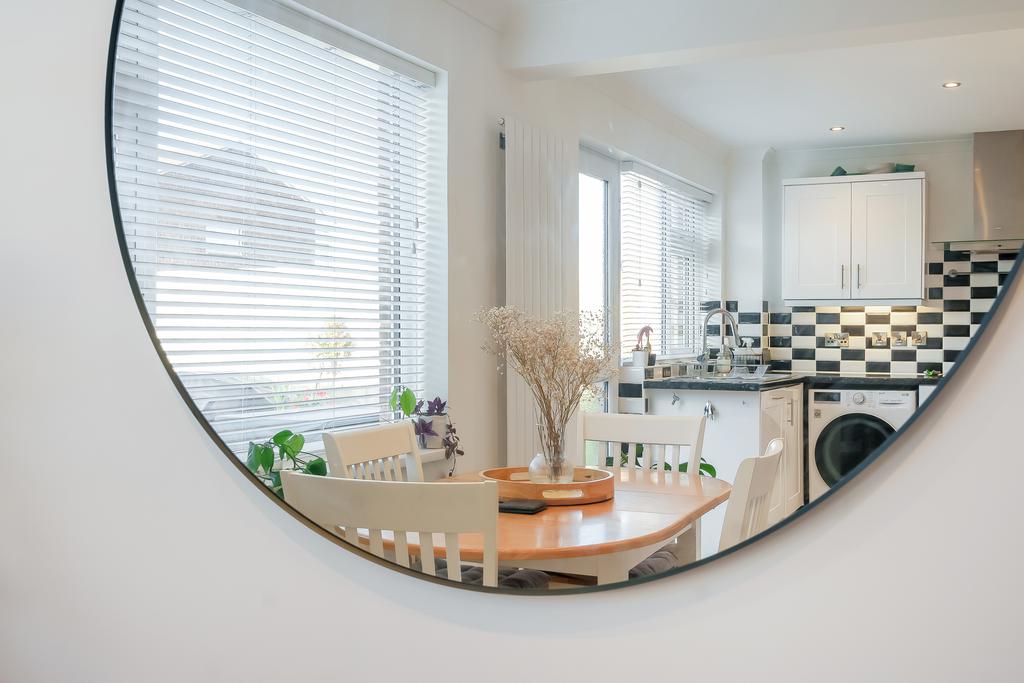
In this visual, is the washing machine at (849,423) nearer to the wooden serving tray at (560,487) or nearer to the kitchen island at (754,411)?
the kitchen island at (754,411)

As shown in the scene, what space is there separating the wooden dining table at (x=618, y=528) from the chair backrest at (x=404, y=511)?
22 mm

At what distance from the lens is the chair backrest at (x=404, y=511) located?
1016mm

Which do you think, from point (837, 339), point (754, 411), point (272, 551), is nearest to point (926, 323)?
point (837, 339)

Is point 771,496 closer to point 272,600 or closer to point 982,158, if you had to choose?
point 982,158

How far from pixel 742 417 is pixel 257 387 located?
0.73 metres

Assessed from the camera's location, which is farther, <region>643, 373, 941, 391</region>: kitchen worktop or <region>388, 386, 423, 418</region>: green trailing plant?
<region>388, 386, 423, 418</region>: green trailing plant

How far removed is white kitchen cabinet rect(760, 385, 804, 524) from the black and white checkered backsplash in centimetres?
4

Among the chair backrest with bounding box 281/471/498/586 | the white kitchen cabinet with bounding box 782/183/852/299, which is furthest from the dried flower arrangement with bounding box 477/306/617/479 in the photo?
the white kitchen cabinet with bounding box 782/183/852/299

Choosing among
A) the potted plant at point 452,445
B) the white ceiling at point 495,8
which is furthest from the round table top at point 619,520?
the white ceiling at point 495,8

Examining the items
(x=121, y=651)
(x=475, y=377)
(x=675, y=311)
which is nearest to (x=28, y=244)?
(x=121, y=651)

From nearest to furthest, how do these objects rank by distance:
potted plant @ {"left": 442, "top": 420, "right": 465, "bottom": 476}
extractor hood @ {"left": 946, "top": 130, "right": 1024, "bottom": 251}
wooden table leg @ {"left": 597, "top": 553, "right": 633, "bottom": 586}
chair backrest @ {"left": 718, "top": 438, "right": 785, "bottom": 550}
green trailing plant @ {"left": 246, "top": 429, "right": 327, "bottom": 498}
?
extractor hood @ {"left": 946, "top": 130, "right": 1024, "bottom": 251}
chair backrest @ {"left": 718, "top": 438, "right": 785, "bottom": 550}
wooden table leg @ {"left": 597, "top": 553, "right": 633, "bottom": 586}
potted plant @ {"left": 442, "top": 420, "right": 465, "bottom": 476}
green trailing plant @ {"left": 246, "top": 429, "right": 327, "bottom": 498}

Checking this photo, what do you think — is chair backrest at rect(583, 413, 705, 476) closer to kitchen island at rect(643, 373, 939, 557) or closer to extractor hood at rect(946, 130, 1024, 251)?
kitchen island at rect(643, 373, 939, 557)

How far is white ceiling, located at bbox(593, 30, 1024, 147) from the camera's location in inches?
30.2

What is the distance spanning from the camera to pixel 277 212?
123 cm
